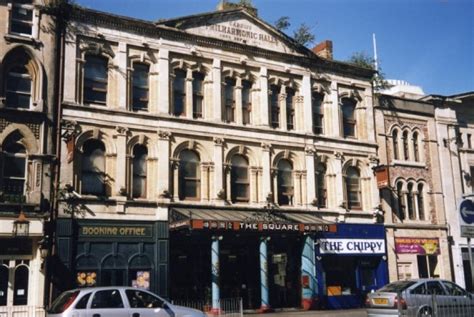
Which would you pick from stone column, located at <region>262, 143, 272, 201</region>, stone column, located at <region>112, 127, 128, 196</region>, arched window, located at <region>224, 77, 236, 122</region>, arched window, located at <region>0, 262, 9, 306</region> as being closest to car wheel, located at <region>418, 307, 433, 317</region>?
stone column, located at <region>262, 143, 272, 201</region>

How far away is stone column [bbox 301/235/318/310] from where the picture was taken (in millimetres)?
26203

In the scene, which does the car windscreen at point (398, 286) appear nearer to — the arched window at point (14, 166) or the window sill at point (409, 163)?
the window sill at point (409, 163)

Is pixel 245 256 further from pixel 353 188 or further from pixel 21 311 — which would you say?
pixel 21 311

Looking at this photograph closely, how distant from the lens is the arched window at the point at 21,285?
2056 cm

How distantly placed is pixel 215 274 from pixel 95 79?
31.8ft

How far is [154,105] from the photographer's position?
81.4ft

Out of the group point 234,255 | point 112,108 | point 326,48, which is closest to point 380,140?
point 326,48

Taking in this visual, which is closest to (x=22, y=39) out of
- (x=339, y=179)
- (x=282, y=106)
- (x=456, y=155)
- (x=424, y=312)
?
(x=282, y=106)

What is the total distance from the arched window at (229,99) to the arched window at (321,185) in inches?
211

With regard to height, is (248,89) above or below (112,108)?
above

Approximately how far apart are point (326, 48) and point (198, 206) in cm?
1287

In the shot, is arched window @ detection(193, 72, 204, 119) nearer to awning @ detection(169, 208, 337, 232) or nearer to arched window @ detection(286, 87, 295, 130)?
awning @ detection(169, 208, 337, 232)

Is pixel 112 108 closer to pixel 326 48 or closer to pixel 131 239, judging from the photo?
pixel 131 239

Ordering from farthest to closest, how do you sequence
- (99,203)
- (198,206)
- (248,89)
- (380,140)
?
(380,140) < (248,89) < (198,206) < (99,203)
